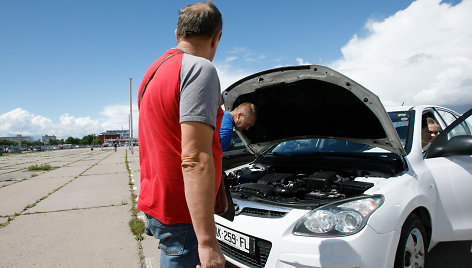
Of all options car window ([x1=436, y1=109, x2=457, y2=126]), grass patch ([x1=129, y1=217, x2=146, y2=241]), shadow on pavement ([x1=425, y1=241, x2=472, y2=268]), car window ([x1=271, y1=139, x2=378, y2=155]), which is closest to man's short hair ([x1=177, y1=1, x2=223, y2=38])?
car window ([x1=271, y1=139, x2=378, y2=155])

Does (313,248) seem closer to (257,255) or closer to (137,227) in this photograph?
(257,255)

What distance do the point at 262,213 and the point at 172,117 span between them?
1323 mm

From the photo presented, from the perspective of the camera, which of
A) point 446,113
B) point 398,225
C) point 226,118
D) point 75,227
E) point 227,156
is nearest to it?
point 398,225

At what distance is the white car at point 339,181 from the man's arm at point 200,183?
975 mm

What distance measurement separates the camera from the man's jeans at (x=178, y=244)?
3.64ft

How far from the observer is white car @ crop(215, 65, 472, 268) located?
1.75 metres

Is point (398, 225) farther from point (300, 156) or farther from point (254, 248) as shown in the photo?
point (300, 156)

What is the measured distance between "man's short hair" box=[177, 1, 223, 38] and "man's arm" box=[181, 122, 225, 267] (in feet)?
1.42

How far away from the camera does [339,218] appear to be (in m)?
1.80

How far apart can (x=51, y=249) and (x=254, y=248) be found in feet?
8.99

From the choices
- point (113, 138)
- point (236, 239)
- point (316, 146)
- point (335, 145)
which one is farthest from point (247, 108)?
point (113, 138)

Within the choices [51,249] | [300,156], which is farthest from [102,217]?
[300,156]

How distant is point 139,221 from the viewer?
4.10m

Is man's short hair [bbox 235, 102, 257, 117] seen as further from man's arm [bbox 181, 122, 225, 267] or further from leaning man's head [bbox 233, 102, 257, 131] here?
man's arm [bbox 181, 122, 225, 267]
